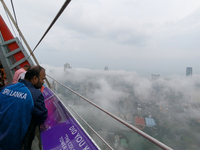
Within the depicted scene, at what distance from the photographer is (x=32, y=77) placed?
1138mm

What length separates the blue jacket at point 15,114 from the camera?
0.81 meters

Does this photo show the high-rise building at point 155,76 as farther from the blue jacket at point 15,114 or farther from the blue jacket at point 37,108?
the blue jacket at point 15,114

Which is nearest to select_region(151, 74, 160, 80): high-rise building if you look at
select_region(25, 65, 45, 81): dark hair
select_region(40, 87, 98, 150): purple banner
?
select_region(40, 87, 98, 150): purple banner

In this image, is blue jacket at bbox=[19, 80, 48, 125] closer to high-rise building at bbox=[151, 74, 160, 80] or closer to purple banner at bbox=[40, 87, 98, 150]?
purple banner at bbox=[40, 87, 98, 150]

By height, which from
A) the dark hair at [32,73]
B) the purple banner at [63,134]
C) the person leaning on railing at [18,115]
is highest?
the dark hair at [32,73]

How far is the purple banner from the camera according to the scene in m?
0.96

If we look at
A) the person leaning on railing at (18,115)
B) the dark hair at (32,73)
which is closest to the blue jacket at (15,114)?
the person leaning on railing at (18,115)

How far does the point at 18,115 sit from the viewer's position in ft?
2.67

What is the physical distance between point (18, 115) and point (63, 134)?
0.54 metres

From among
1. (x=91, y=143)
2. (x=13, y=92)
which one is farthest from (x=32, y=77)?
(x=91, y=143)

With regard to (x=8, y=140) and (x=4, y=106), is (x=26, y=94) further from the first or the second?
(x=8, y=140)

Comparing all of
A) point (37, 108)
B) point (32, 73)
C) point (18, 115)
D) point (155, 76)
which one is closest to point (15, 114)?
point (18, 115)

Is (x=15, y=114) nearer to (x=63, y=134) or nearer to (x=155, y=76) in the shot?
(x=63, y=134)

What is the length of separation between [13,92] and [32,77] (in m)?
0.30
